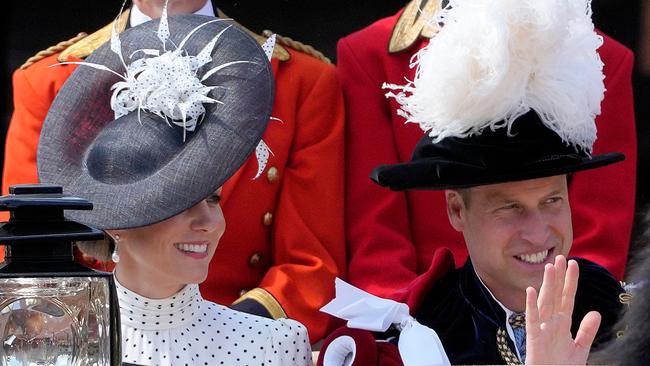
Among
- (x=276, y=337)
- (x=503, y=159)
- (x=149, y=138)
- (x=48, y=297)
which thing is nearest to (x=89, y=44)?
(x=149, y=138)

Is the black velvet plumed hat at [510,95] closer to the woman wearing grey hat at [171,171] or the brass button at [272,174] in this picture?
the woman wearing grey hat at [171,171]

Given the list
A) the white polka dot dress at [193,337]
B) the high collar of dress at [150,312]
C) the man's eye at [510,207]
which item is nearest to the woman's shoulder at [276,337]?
the white polka dot dress at [193,337]

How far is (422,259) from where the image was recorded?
346 cm

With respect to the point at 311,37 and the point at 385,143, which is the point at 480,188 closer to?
the point at 385,143

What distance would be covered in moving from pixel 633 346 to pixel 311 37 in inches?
121

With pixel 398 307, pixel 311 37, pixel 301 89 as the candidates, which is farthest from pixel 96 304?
pixel 311 37

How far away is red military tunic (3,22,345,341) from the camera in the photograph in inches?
134

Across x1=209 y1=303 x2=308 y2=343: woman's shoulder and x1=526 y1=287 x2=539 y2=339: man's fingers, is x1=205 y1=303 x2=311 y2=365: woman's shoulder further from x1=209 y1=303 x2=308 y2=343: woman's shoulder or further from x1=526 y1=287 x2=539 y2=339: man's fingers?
x1=526 y1=287 x2=539 y2=339: man's fingers

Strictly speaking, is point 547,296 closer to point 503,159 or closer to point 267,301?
point 503,159

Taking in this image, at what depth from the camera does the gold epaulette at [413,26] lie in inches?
137

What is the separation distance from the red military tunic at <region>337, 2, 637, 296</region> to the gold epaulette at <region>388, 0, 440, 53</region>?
0.06 ft

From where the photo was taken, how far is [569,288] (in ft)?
7.53

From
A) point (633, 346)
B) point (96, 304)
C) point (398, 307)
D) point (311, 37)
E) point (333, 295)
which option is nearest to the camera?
point (633, 346)

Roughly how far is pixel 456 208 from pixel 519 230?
0.59 feet
